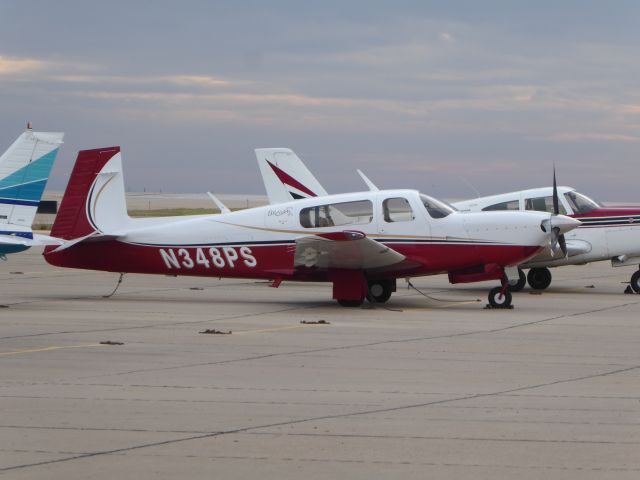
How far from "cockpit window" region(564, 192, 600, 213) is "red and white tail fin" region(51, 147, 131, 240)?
8762mm

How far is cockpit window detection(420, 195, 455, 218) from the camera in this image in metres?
17.7

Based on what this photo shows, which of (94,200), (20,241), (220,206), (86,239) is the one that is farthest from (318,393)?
(220,206)

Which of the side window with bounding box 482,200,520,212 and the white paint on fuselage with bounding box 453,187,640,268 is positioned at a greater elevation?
the side window with bounding box 482,200,520,212

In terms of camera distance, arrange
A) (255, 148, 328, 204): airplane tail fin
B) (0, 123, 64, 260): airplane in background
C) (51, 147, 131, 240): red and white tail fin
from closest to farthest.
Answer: (0, 123, 64, 260): airplane in background → (51, 147, 131, 240): red and white tail fin → (255, 148, 328, 204): airplane tail fin

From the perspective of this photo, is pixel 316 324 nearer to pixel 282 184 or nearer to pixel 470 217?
pixel 470 217

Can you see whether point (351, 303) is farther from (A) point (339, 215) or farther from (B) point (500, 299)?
(B) point (500, 299)

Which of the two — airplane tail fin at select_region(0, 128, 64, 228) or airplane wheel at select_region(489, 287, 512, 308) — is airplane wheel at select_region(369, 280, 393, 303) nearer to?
airplane wheel at select_region(489, 287, 512, 308)

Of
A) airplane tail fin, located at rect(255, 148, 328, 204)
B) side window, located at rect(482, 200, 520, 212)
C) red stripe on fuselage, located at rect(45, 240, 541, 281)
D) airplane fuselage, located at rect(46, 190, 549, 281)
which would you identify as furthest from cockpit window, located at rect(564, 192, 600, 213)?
airplane tail fin, located at rect(255, 148, 328, 204)

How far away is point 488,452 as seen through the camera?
6832 mm

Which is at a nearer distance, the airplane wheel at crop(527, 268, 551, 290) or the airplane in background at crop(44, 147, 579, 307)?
the airplane in background at crop(44, 147, 579, 307)

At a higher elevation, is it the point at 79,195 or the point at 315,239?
the point at 79,195

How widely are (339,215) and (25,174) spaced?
16.3 ft

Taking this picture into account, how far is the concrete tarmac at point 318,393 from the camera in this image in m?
6.59

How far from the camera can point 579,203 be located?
21547 mm
